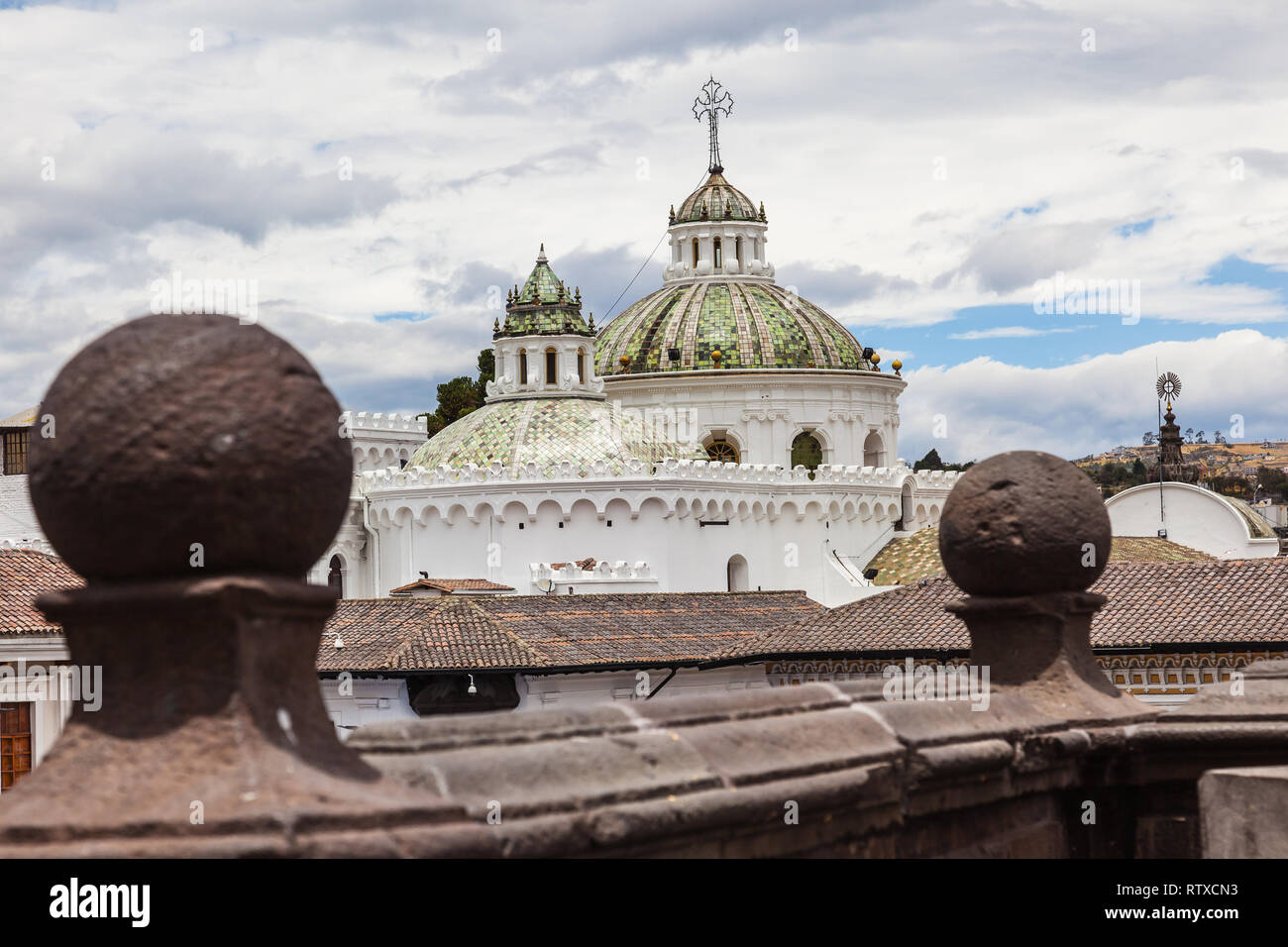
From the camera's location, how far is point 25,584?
29.6 metres

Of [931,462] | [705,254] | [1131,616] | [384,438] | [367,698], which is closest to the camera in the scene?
[1131,616]

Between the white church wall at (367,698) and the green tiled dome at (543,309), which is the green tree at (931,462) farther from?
the white church wall at (367,698)

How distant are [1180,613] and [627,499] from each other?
20344mm

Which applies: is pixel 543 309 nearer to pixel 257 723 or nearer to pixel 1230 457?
pixel 257 723

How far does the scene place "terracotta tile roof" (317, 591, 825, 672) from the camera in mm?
33281

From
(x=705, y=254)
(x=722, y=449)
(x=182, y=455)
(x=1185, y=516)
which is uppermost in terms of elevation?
(x=705, y=254)

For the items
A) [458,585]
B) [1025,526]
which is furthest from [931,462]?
[1025,526]

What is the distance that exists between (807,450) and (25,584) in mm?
31658

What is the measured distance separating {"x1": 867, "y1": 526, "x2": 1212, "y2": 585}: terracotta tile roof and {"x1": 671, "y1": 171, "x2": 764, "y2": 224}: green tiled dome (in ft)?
40.4

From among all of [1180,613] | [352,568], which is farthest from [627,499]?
[1180,613]

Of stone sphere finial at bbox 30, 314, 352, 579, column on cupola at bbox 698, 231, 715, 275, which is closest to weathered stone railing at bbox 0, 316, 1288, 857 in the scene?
stone sphere finial at bbox 30, 314, 352, 579

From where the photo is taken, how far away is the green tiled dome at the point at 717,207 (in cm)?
6072

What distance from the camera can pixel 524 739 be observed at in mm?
4047

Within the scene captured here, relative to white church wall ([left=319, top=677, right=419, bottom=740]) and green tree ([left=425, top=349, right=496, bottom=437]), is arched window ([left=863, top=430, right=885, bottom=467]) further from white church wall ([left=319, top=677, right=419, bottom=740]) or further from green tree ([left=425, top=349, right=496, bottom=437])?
white church wall ([left=319, top=677, right=419, bottom=740])
